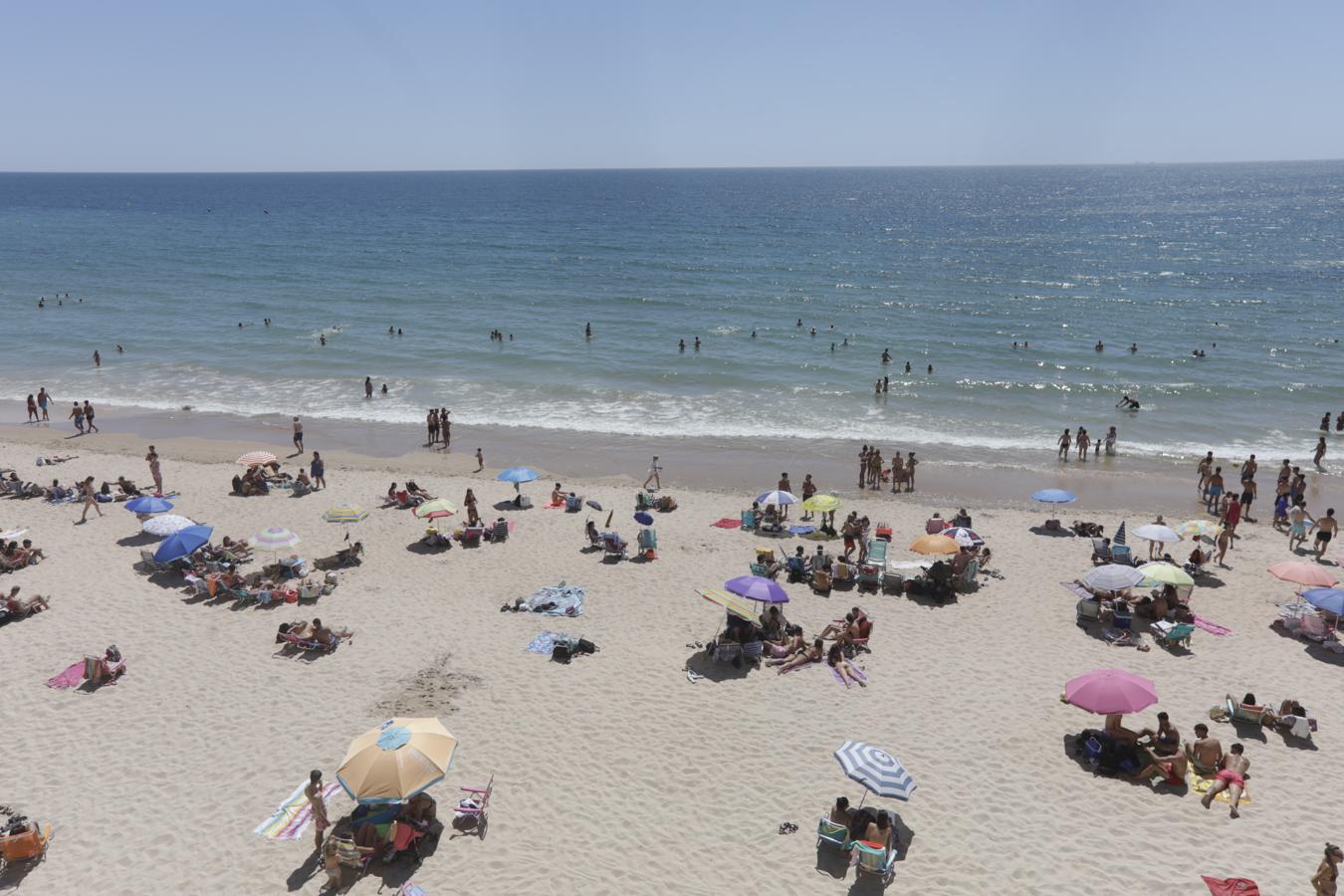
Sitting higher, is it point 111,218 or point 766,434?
point 111,218

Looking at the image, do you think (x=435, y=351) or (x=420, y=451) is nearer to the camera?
(x=420, y=451)

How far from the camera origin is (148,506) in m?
18.1

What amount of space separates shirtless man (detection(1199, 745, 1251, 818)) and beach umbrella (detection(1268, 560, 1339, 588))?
5.54m

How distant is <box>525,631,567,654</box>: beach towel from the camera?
Result: 13.6 metres

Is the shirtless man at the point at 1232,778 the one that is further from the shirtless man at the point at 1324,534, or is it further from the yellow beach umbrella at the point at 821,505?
the shirtless man at the point at 1324,534

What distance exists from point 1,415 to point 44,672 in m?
22.9

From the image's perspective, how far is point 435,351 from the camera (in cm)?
3972

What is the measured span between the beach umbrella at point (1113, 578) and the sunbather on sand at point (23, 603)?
727 inches

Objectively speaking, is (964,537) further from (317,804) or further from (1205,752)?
(317,804)

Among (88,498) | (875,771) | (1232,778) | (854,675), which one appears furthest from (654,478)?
(1232,778)

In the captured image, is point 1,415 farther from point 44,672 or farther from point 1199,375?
point 1199,375

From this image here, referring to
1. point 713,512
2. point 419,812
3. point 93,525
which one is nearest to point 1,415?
point 93,525

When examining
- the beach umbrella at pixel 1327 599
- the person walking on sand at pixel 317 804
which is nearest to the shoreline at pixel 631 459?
the beach umbrella at pixel 1327 599

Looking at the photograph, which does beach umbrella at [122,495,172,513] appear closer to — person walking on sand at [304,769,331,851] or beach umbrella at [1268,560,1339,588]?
person walking on sand at [304,769,331,851]
